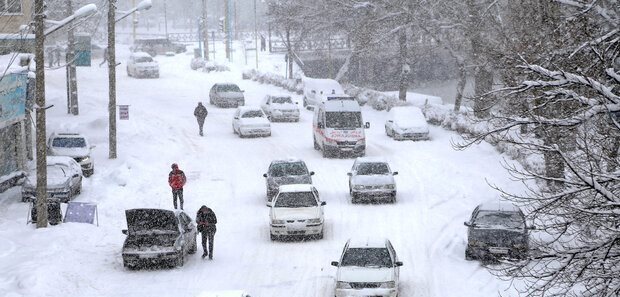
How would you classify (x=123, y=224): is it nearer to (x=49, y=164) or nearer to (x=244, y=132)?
(x=49, y=164)

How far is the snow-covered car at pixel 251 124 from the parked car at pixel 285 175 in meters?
12.2

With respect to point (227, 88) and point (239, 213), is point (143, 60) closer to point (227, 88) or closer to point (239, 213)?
point (227, 88)

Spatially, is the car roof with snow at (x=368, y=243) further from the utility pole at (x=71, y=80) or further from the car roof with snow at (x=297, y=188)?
the utility pole at (x=71, y=80)

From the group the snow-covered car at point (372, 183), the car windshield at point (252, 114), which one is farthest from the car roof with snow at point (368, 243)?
the car windshield at point (252, 114)

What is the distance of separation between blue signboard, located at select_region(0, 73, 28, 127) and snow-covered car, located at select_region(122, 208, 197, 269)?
1072cm

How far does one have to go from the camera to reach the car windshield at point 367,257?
20.5 meters

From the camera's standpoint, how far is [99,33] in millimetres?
120125

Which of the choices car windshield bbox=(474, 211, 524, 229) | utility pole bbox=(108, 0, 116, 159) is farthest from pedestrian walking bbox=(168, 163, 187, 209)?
car windshield bbox=(474, 211, 524, 229)

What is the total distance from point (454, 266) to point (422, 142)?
19.6 metres

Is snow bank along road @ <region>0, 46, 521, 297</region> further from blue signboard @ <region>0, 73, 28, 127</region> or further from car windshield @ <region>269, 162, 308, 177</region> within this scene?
blue signboard @ <region>0, 73, 28, 127</region>

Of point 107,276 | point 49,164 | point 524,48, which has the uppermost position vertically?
point 524,48

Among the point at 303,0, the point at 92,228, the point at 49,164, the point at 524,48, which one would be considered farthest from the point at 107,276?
the point at 303,0

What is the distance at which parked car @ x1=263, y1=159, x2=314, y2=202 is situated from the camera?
102ft

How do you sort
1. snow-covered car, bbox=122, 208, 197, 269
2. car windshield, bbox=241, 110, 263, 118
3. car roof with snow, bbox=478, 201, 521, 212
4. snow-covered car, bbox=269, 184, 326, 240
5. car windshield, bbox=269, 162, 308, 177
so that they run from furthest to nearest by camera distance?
car windshield, bbox=241, 110, 263, 118, car windshield, bbox=269, 162, 308, 177, snow-covered car, bbox=269, 184, 326, 240, car roof with snow, bbox=478, 201, 521, 212, snow-covered car, bbox=122, 208, 197, 269
